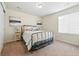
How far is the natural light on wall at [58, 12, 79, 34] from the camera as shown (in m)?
3.75

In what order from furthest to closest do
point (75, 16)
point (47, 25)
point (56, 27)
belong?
point (47, 25) → point (56, 27) → point (75, 16)

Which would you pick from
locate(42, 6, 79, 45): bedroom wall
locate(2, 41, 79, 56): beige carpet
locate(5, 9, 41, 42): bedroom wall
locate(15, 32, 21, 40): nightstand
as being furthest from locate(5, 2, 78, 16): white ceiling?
locate(2, 41, 79, 56): beige carpet

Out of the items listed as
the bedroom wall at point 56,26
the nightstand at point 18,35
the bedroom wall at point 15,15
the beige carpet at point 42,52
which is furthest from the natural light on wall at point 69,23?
the nightstand at point 18,35

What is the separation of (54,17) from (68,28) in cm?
132

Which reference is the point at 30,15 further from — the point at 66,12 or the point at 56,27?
the point at 66,12

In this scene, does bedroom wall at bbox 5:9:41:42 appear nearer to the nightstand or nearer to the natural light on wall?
the nightstand

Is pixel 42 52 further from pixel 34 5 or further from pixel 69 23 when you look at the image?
pixel 69 23

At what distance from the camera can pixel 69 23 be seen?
13.6 ft

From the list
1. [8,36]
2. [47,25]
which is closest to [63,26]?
[47,25]

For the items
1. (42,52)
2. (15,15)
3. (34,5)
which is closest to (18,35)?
(15,15)

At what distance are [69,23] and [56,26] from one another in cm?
97

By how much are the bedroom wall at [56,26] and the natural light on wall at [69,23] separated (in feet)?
0.71

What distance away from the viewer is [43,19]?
6.07m

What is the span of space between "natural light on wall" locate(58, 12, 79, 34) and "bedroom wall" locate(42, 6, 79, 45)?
0.71 feet
